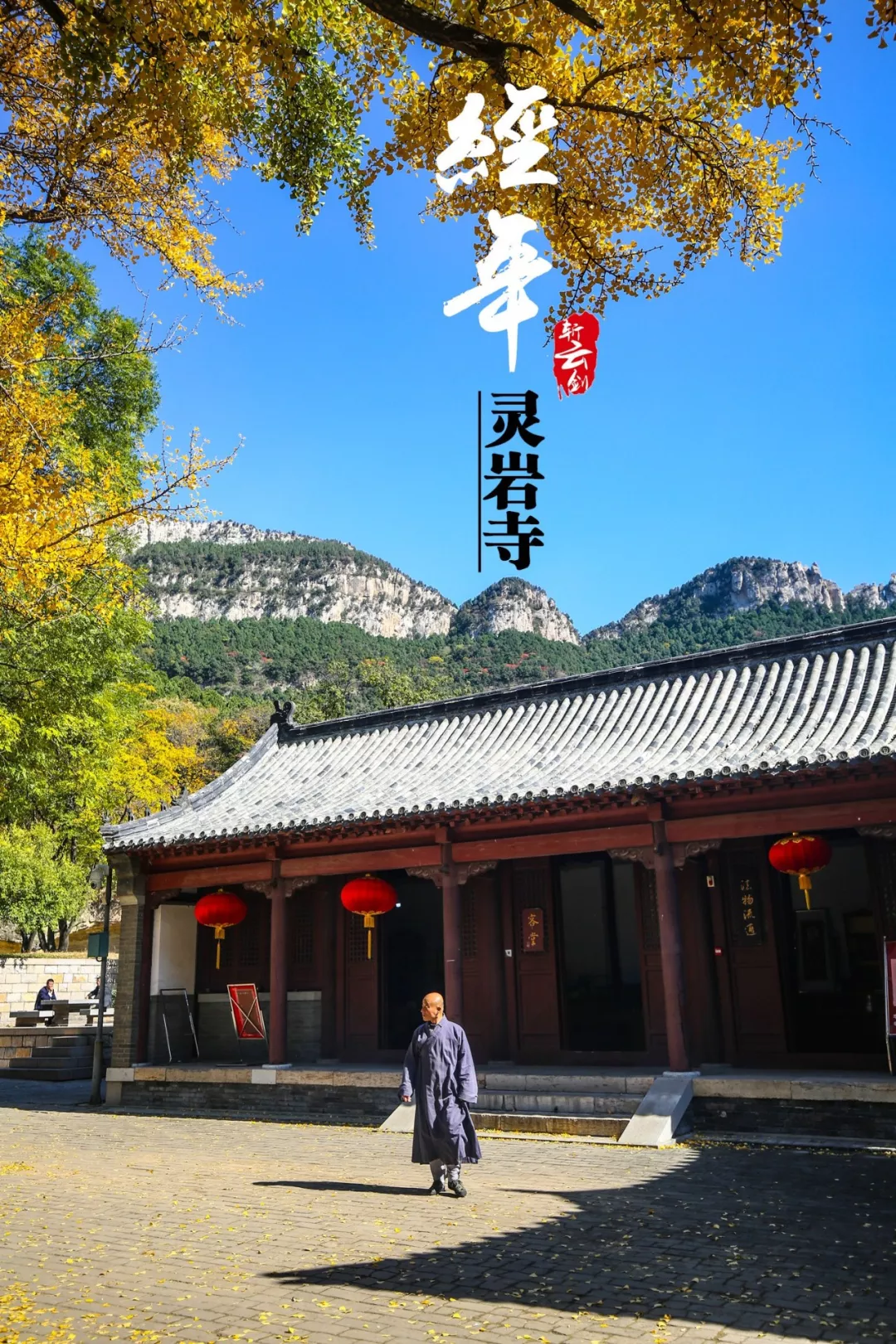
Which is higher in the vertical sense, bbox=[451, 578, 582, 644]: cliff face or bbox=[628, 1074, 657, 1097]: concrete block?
bbox=[451, 578, 582, 644]: cliff face

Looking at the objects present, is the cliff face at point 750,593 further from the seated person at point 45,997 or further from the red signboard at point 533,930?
the red signboard at point 533,930

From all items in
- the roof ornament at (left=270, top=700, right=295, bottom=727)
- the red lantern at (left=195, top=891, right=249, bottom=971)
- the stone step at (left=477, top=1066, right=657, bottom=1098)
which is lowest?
the stone step at (left=477, top=1066, right=657, bottom=1098)

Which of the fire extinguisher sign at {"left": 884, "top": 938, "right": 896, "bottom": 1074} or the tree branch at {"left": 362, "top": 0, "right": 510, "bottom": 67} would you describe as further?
the fire extinguisher sign at {"left": 884, "top": 938, "right": 896, "bottom": 1074}

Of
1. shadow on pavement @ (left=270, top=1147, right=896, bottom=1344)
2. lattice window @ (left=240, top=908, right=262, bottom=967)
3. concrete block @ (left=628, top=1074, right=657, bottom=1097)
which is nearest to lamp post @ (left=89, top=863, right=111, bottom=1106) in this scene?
lattice window @ (left=240, top=908, right=262, bottom=967)

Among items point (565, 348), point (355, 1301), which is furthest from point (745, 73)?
point (355, 1301)

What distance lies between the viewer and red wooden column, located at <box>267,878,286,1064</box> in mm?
13453

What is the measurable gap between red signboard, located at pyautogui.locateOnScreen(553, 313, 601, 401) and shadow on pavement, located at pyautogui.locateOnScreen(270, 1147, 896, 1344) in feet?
20.9

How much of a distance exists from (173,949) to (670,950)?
27.0 feet

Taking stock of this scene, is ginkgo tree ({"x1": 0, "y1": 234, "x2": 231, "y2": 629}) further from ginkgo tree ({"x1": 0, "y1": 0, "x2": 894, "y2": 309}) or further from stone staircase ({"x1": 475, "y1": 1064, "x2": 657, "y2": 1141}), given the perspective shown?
stone staircase ({"x1": 475, "y1": 1064, "x2": 657, "y2": 1141})

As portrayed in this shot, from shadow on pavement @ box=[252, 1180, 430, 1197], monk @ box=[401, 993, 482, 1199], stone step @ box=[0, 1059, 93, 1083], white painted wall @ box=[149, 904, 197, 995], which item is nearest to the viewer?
monk @ box=[401, 993, 482, 1199]

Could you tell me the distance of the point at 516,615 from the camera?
90.8m

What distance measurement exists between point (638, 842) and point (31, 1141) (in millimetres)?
7429

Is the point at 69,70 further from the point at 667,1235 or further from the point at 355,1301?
the point at 667,1235

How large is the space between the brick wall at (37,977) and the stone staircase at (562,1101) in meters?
15.5
